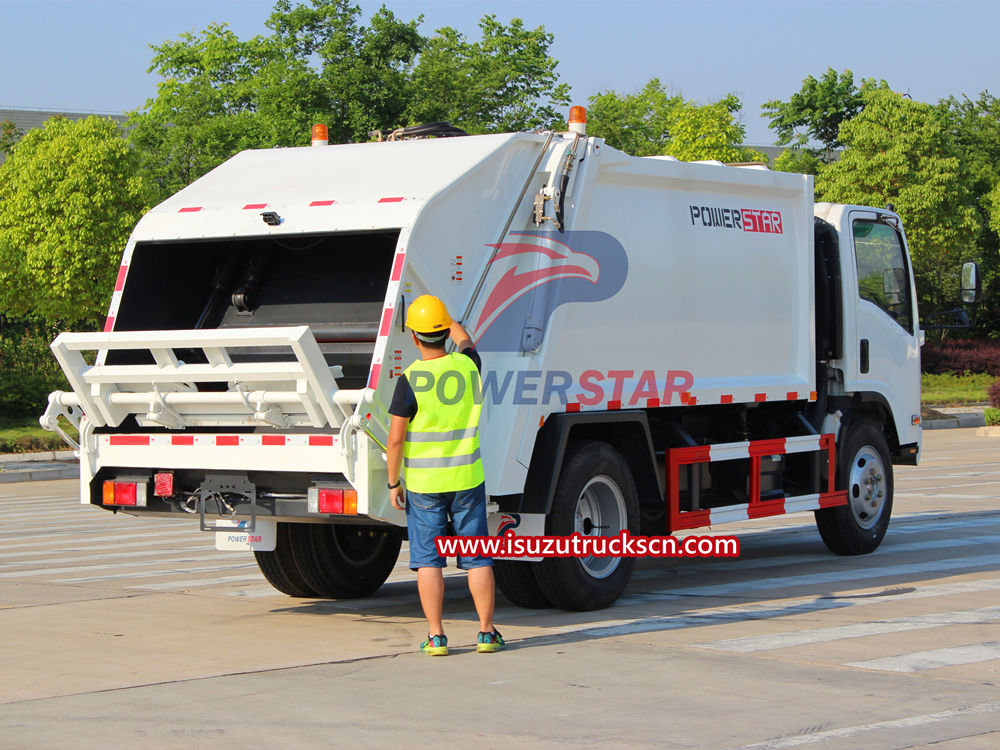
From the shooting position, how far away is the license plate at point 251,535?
26.8 ft

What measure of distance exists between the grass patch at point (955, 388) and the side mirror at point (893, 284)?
27935 mm

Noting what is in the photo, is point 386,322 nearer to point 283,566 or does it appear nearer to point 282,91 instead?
point 283,566

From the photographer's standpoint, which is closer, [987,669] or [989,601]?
[987,669]

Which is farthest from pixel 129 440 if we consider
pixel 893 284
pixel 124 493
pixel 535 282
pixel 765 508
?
pixel 893 284

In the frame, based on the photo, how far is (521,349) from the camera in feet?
27.3

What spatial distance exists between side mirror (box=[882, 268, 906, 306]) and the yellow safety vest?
5.91 metres

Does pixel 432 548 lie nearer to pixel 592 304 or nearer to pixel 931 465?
pixel 592 304

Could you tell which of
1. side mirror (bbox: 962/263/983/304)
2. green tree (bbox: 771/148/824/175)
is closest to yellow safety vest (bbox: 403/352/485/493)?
side mirror (bbox: 962/263/983/304)

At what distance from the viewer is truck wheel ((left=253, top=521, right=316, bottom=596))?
31.1 ft

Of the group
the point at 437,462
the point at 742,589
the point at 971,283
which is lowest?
the point at 742,589

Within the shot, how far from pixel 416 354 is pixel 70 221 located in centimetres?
2289

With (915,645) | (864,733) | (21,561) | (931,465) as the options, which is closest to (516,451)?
(915,645)

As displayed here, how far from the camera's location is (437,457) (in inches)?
288

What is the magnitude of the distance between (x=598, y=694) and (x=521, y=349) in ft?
8.55
